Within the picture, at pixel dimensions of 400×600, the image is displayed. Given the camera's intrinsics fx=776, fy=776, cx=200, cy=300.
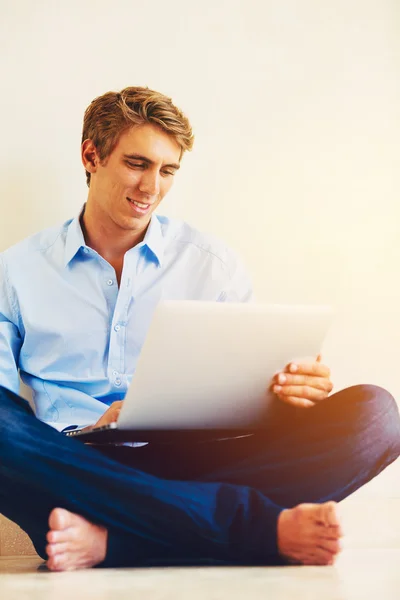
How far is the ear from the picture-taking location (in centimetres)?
230

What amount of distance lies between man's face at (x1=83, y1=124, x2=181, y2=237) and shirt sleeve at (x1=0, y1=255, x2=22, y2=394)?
1.20 ft

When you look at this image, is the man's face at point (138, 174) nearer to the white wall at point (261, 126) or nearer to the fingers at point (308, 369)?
the white wall at point (261, 126)

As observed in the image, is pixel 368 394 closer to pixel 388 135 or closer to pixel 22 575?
pixel 22 575

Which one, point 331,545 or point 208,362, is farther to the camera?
point 208,362

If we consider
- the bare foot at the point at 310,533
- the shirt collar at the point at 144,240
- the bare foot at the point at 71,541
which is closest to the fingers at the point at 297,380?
the bare foot at the point at 310,533

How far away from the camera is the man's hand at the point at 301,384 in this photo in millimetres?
1631

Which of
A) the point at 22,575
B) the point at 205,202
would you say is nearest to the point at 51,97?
the point at 205,202

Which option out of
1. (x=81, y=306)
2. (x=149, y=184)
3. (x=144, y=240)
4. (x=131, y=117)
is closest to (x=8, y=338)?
(x=81, y=306)

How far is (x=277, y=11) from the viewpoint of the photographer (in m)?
2.58

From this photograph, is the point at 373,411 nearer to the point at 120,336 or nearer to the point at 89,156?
the point at 120,336

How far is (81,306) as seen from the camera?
7.02ft

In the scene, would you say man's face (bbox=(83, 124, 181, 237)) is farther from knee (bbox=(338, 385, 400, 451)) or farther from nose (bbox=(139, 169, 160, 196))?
knee (bbox=(338, 385, 400, 451))

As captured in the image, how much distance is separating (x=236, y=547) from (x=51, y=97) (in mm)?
1561

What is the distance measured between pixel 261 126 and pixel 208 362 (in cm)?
125
